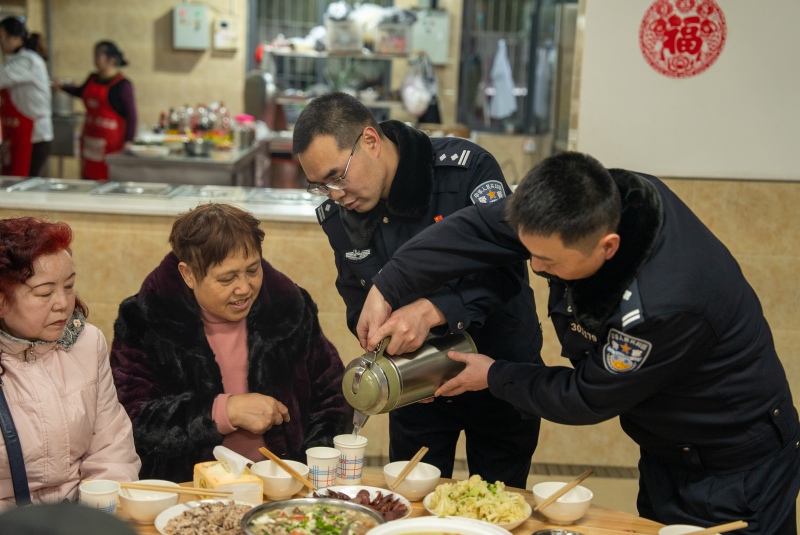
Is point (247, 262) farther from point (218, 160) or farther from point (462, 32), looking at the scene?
point (462, 32)

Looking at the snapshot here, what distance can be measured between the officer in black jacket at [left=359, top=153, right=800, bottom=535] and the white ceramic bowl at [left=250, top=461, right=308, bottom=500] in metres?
0.38

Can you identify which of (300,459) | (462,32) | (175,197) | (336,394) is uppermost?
(462,32)

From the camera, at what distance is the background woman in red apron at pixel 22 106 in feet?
23.2

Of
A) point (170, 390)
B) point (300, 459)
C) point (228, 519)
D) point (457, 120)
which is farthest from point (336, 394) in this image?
point (457, 120)

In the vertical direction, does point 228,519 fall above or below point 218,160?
below

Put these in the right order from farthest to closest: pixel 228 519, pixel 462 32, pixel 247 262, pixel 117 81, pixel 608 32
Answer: pixel 462 32
pixel 117 81
pixel 608 32
pixel 247 262
pixel 228 519

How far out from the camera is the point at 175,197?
4359 millimetres

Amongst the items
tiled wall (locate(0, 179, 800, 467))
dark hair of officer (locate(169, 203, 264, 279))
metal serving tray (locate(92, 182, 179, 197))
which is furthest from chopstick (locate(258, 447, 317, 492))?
metal serving tray (locate(92, 182, 179, 197))

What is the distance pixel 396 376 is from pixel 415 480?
25 cm

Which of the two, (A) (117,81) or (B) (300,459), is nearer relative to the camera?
(B) (300,459)

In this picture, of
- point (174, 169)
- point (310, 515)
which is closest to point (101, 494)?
point (310, 515)

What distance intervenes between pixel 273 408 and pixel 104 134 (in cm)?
534

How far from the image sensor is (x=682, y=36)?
4.13 m

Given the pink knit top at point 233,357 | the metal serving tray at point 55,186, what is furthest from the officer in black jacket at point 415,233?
the metal serving tray at point 55,186
